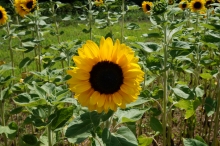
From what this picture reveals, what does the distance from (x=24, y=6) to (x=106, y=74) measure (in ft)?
7.66

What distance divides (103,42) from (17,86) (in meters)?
1.21

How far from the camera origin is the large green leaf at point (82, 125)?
1351 millimetres

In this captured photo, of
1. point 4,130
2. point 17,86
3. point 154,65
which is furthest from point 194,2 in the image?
point 4,130

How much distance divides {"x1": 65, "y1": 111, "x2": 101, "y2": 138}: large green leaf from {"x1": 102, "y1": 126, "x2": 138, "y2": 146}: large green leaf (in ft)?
0.18

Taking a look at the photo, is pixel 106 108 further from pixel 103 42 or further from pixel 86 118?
pixel 103 42

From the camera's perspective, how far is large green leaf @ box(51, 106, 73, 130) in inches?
65.4

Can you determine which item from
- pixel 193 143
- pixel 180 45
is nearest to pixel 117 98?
pixel 193 143

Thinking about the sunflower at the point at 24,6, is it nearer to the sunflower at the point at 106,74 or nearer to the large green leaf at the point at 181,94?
the large green leaf at the point at 181,94

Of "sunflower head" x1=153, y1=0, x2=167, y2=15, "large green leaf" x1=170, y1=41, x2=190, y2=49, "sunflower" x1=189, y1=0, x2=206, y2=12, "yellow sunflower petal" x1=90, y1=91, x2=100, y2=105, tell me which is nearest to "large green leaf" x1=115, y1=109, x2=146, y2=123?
"yellow sunflower petal" x1=90, y1=91, x2=100, y2=105

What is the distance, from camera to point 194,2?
4035mm

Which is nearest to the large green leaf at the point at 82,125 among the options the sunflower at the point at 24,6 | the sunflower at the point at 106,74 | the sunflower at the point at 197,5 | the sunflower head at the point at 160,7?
the sunflower at the point at 106,74

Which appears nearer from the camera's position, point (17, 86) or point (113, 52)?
point (113, 52)

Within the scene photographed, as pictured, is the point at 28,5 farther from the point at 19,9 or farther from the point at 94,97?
the point at 94,97

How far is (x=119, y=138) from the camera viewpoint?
140cm
